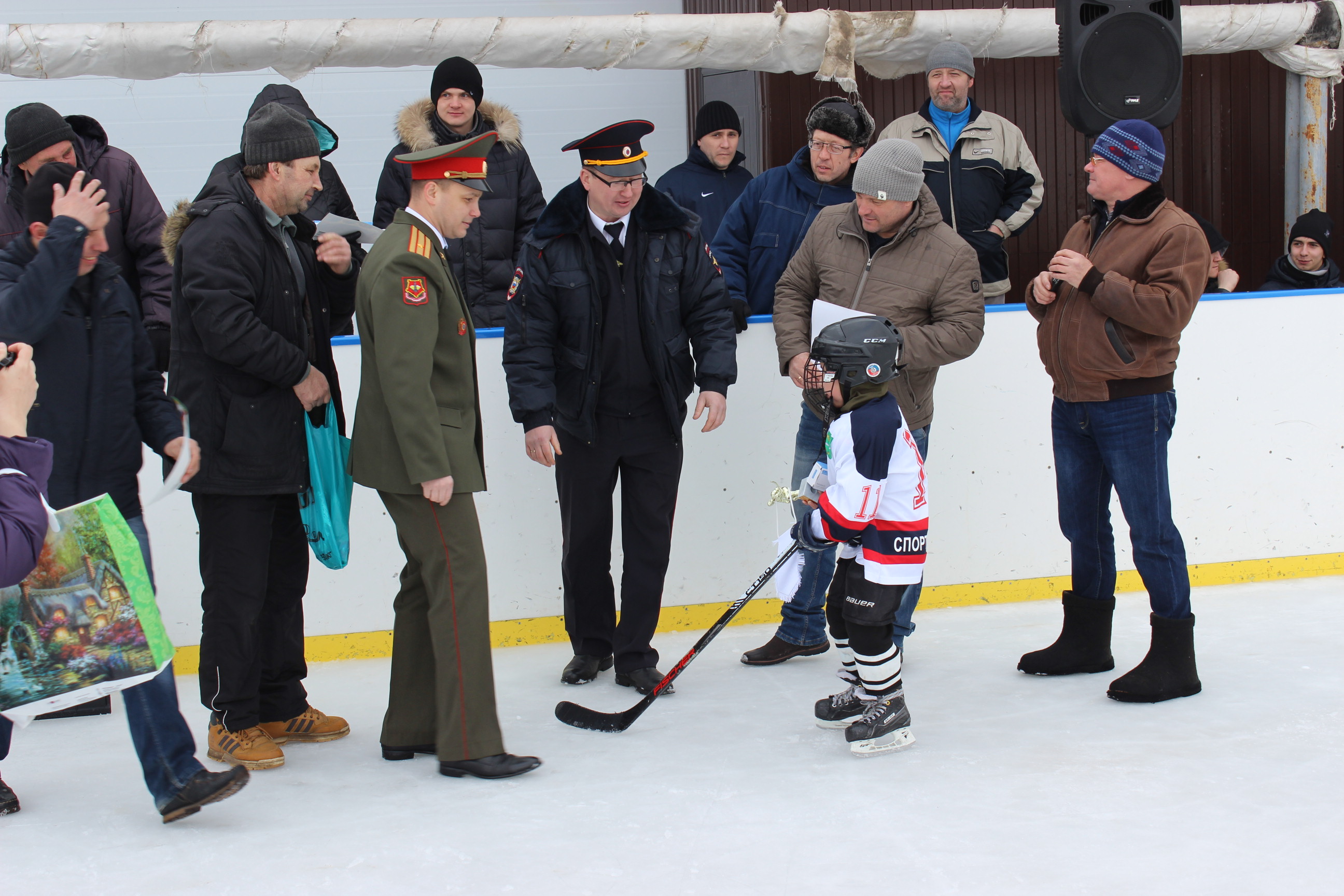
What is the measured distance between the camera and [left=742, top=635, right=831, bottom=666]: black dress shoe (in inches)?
141

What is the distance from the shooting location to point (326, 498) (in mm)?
2766

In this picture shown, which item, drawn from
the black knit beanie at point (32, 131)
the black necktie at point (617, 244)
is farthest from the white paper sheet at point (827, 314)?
the black knit beanie at point (32, 131)

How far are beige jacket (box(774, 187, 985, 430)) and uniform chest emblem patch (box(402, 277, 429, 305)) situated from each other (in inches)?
48.2

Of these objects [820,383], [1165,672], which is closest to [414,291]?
[820,383]

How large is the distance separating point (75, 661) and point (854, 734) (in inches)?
64.5

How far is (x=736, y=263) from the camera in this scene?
13.4 ft

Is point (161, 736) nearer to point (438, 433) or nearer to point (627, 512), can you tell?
point (438, 433)

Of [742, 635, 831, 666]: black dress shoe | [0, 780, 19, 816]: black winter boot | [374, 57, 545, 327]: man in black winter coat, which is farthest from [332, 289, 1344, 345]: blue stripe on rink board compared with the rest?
[0, 780, 19, 816]: black winter boot

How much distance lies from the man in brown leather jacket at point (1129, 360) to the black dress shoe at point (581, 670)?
1.36m

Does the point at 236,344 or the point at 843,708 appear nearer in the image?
the point at 236,344

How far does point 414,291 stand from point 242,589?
0.78 m

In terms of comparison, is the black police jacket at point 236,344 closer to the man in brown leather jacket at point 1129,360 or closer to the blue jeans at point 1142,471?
the man in brown leather jacket at point 1129,360

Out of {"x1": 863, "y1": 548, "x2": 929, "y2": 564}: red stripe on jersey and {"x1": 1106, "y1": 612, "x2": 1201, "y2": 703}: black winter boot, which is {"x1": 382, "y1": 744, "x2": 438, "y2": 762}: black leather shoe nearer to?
{"x1": 863, "y1": 548, "x2": 929, "y2": 564}: red stripe on jersey

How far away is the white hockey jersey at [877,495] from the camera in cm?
266
